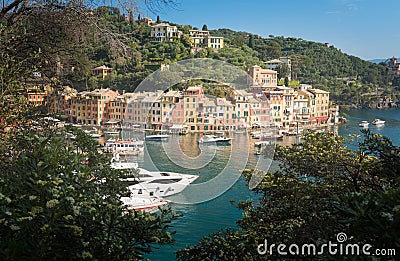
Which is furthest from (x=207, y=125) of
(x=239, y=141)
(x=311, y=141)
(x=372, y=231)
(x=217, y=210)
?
(x=372, y=231)

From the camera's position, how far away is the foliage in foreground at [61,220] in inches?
39.3

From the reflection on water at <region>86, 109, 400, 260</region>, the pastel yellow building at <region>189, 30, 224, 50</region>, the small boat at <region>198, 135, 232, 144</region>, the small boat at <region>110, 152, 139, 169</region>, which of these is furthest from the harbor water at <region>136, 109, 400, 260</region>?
the pastel yellow building at <region>189, 30, 224, 50</region>

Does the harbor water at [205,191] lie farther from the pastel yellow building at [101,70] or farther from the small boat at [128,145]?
the pastel yellow building at [101,70]

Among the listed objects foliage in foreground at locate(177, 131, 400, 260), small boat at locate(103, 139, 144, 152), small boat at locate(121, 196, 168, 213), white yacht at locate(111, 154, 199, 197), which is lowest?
small boat at locate(121, 196, 168, 213)

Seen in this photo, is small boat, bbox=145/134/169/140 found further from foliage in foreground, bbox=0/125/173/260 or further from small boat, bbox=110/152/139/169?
foliage in foreground, bbox=0/125/173/260

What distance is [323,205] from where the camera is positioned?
1.48 meters

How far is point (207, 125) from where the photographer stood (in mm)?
14172

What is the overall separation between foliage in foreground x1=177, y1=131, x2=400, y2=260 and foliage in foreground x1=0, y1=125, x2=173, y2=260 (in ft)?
1.59

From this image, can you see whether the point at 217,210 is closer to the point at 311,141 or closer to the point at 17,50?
the point at 311,141

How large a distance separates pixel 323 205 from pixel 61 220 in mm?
921

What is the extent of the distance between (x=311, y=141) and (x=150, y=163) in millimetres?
7873

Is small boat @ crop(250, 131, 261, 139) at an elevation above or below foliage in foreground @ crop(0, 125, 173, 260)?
below

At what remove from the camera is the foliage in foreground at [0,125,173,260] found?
3.28 feet

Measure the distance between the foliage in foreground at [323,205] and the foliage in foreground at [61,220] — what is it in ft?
1.59
